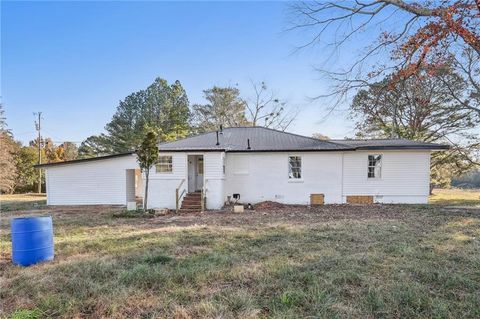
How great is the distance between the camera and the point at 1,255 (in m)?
5.96

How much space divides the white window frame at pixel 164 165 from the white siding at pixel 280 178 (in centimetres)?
330

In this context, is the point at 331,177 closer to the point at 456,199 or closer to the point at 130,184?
the point at 130,184

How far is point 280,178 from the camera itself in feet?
51.8

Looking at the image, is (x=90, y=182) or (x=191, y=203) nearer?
(x=191, y=203)

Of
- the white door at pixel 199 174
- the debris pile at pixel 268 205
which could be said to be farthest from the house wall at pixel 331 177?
the white door at pixel 199 174

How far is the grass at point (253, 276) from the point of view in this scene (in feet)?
11.3

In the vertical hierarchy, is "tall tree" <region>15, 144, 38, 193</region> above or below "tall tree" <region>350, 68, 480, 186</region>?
below

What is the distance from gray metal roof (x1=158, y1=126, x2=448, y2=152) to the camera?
49.0 ft

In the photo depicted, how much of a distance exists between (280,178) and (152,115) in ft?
72.6

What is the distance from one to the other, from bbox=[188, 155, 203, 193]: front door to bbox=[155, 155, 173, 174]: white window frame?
5.71ft

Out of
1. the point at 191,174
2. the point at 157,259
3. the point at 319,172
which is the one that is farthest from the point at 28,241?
the point at 319,172

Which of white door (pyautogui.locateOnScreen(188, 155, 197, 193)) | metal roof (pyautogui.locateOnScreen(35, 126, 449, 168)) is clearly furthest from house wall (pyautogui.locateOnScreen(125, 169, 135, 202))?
white door (pyautogui.locateOnScreen(188, 155, 197, 193))

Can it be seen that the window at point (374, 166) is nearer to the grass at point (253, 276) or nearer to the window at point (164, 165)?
the grass at point (253, 276)

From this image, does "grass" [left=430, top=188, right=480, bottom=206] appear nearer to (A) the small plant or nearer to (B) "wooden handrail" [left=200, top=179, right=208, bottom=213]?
(B) "wooden handrail" [left=200, top=179, right=208, bottom=213]
